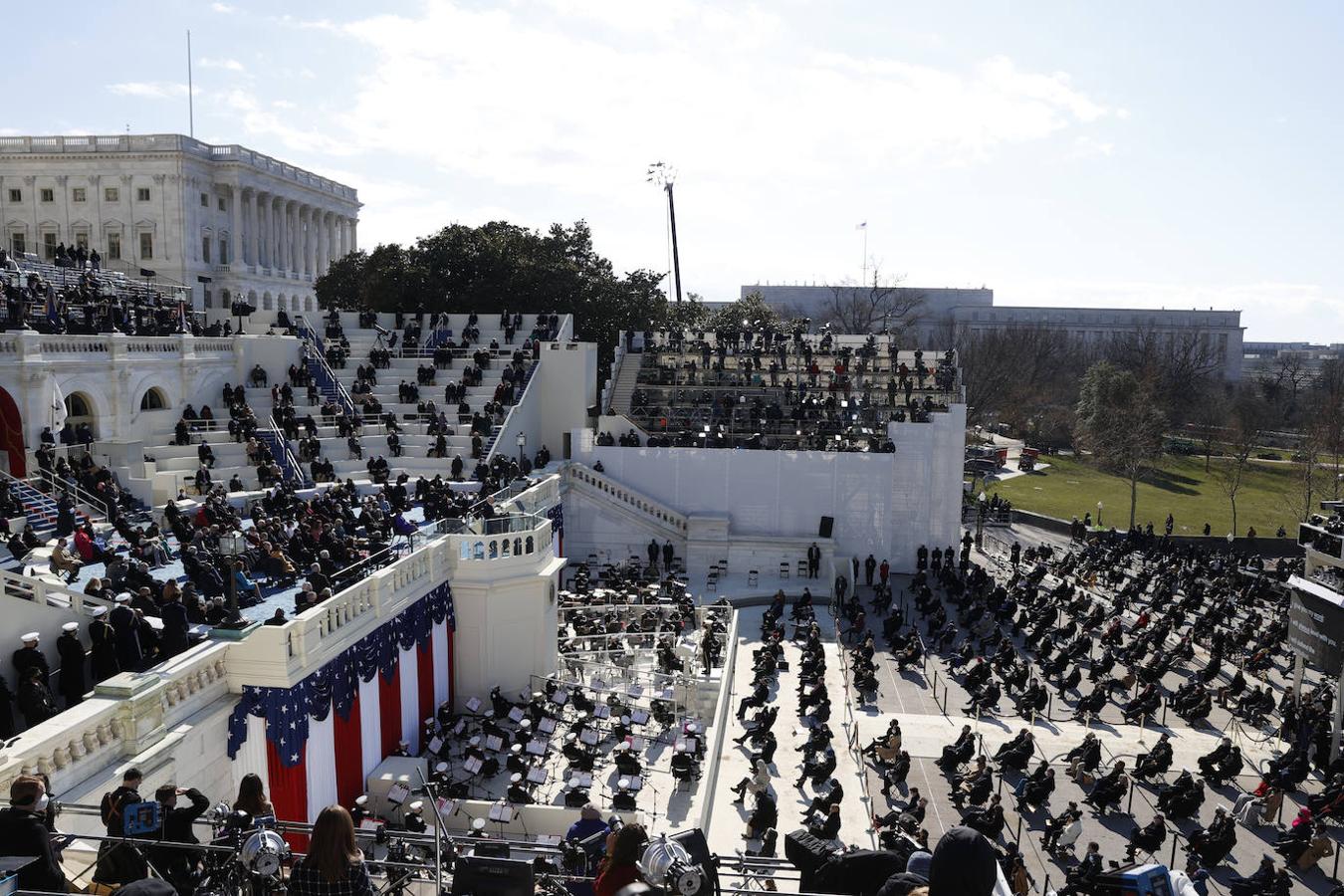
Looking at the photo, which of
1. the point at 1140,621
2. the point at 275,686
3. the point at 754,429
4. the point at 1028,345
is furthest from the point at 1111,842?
the point at 1028,345

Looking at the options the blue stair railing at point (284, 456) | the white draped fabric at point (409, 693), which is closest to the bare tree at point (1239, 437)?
the blue stair railing at point (284, 456)

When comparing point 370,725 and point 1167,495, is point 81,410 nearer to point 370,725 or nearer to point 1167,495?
point 370,725

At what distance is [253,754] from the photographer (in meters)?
13.7

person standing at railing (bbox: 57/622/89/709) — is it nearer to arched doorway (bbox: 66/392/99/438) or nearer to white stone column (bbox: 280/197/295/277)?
arched doorway (bbox: 66/392/99/438)

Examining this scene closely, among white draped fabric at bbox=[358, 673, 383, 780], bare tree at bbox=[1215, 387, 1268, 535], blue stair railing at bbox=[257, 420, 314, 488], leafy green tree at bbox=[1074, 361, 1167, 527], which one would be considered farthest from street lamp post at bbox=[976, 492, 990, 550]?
white draped fabric at bbox=[358, 673, 383, 780]

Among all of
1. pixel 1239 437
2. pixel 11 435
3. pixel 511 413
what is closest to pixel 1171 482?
pixel 1239 437

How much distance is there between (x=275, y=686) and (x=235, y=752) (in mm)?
985

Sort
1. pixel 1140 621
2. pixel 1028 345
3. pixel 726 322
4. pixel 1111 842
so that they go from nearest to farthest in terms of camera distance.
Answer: pixel 1111 842
pixel 1140 621
pixel 726 322
pixel 1028 345

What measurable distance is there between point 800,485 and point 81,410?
77.5 feet

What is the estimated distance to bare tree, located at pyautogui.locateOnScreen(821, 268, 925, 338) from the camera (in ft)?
257

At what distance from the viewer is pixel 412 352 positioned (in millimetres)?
40625

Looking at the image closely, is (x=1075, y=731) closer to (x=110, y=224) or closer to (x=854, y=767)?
(x=854, y=767)

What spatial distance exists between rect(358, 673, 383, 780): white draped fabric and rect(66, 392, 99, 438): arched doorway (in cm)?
1742

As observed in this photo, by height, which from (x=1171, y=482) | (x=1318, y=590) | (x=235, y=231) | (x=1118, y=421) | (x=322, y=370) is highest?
(x=235, y=231)
